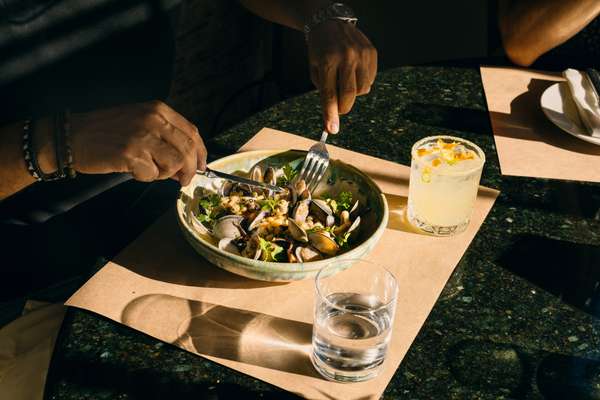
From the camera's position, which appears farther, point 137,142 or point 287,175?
point 287,175

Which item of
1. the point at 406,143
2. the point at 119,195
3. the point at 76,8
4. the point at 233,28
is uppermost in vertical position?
the point at 76,8

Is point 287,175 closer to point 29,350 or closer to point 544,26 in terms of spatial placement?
point 29,350

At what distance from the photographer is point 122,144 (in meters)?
1.10

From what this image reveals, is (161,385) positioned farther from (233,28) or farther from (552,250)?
(233,28)

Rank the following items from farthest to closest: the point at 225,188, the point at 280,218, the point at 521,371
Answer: the point at 225,188 → the point at 280,218 → the point at 521,371

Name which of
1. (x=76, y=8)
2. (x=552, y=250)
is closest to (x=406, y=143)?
(x=552, y=250)

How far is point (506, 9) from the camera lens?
1.86 m

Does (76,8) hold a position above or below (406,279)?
above

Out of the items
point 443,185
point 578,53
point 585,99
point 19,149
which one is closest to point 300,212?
point 443,185

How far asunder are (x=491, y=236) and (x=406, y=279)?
20cm

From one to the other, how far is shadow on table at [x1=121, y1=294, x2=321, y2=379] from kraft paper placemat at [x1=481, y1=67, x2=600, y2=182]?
611 millimetres

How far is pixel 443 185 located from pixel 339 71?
362mm

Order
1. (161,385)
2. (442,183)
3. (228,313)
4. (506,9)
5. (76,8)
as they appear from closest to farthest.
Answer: (161,385), (228,313), (442,183), (76,8), (506,9)

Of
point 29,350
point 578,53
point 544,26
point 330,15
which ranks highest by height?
point 330,15
